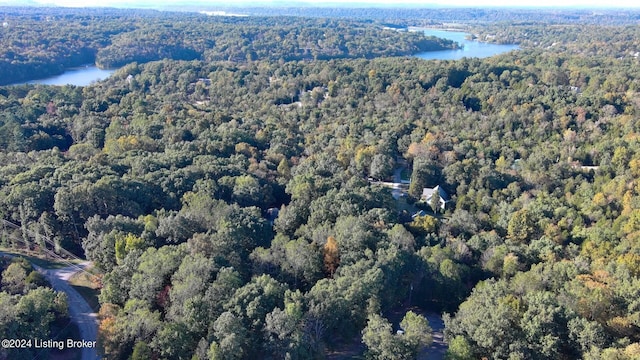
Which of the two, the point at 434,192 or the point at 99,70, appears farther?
the point at 99,70

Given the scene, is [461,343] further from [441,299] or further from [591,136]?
[591,136]

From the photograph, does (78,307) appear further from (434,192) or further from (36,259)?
(434,192)

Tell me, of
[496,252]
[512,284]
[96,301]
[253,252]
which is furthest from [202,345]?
[496,252]

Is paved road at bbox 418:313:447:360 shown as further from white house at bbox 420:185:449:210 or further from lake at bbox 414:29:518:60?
lake at bbox 414:29:518:60

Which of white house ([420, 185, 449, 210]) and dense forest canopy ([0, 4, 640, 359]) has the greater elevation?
dense forest canopy ([0, 4, 640, 359])

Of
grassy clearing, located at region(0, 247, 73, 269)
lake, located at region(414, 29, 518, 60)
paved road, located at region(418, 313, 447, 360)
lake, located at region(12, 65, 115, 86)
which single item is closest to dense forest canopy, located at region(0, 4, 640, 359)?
grassy clearing, located at region(0, 247, 73, 269)

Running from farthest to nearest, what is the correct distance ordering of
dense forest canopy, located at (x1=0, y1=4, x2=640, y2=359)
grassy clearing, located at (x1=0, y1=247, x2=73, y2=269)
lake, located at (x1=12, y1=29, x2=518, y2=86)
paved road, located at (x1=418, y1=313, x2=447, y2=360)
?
lake, located at (x1=12, y1=29, x2=518, y2=86)
grassy clearing, located at (x1=0, y1=247, x2=73, y2=269)
paved road, located at (x1=418, y1=313, x2=447, y2=360)
dense forest canopy, located at (x1=0, y1=4, x2=640, y2=359)

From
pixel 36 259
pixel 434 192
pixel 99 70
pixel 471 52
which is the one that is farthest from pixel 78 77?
pixel 471 52
